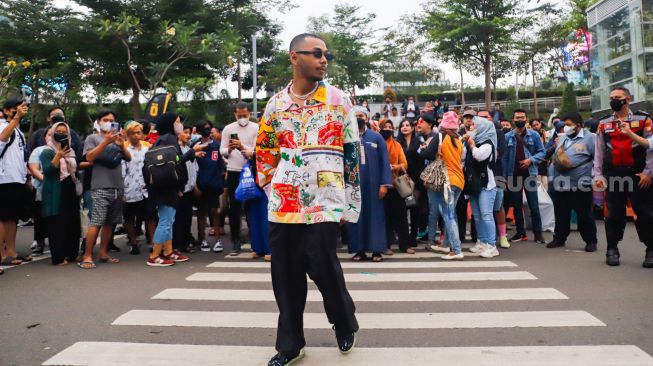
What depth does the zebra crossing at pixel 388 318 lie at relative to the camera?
3.69 metres

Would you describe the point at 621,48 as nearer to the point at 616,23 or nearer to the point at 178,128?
the point at 616,23

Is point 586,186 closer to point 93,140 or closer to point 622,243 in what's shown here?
point 622,243

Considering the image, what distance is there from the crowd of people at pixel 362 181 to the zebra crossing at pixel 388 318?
82 cm

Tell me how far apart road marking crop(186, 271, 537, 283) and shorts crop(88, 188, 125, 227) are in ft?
5.21

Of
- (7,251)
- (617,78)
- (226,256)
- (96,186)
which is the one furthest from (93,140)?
(617,78)

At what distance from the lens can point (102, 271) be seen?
7.00 metres

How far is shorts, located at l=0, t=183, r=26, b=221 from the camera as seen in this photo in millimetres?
7098

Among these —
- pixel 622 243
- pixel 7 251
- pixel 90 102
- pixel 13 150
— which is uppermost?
pixel 90 102

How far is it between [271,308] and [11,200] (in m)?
4.24

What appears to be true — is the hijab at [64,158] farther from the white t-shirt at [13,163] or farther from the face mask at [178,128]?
the face mask at [178,128]

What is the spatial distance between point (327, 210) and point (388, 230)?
16.4ft

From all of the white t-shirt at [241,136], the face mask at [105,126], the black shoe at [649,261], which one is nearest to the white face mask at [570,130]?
the black shoe at [649,261]

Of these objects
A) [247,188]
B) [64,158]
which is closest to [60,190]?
[64,158]

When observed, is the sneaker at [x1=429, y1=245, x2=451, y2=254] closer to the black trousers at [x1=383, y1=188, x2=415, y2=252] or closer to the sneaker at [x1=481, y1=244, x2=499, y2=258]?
the black trousers at [x1=383, y1=188, x2=415, y2=252]
